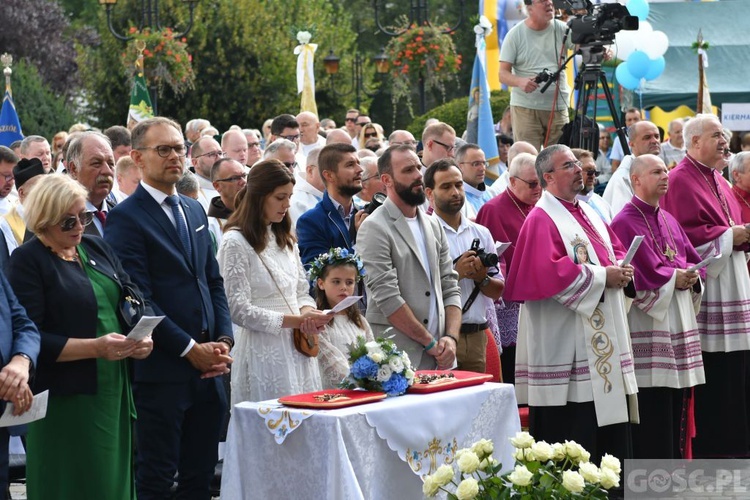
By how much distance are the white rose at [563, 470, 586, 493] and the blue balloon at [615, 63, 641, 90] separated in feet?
51.2

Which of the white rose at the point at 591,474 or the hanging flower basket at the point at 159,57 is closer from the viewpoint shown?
the white rose at the point at 591,474

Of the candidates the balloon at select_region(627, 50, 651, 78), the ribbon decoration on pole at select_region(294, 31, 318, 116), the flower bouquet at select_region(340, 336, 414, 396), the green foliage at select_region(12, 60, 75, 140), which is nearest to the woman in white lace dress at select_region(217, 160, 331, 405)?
the flower bouquet at select_region(340, 336, 414, 396)

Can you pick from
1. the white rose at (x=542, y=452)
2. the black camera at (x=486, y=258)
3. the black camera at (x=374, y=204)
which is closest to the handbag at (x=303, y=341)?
the black camera at (x=374, y=204)

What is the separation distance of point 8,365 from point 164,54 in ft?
52.3

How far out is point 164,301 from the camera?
21.3 feet

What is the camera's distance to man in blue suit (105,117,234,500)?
6.41m

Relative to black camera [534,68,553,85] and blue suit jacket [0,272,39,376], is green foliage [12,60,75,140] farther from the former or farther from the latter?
blue suit jacket [0,272,39,376]

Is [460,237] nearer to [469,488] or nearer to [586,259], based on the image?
[586,259]

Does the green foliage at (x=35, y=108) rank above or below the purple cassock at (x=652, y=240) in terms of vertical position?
above

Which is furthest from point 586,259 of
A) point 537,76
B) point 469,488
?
point 469,488

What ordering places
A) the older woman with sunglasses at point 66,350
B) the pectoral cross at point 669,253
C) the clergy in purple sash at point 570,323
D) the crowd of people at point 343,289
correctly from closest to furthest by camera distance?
1. the older woman with sunglasses at point 66,350
2. the crowd of people at point 343,289
3. the clergy in purple sash at point 570,323
4. the pectoral cross at point 669,253

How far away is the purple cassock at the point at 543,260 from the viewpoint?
26.9 feet

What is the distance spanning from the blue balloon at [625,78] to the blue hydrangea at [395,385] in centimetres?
1434

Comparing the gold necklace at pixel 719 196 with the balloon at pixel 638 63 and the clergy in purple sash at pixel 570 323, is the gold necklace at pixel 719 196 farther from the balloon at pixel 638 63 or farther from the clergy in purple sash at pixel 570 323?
the balloon at pixel 638 63
